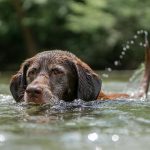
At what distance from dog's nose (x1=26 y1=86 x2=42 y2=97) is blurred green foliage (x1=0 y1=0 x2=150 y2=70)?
1455 centimetres

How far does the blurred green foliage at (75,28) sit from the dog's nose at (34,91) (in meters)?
14.5

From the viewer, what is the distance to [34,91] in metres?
8.46

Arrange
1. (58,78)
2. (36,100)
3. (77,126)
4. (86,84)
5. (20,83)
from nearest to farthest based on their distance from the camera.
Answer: (77,126), (36,100), (58,78), (86,84), (20,83)

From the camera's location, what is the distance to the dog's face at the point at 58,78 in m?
8.97

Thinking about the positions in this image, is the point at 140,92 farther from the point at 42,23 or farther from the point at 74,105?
the point at 42,23

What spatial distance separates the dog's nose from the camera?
8438 millimetres

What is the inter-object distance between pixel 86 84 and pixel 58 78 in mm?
494

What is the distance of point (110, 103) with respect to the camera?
9125 mm

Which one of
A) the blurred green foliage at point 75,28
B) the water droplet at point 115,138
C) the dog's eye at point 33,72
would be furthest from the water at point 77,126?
the blurred green foliage at point 75,28

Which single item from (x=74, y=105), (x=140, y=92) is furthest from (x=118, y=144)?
(x=140, y=92)

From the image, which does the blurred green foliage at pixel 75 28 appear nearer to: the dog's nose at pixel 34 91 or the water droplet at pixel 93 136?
the dog's nose at pixel 34 91

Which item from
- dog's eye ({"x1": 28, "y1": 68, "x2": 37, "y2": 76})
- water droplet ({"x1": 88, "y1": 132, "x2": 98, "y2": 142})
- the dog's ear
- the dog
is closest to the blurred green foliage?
the dog's ear

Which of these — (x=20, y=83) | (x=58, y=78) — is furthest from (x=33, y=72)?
(x=20, y=83)

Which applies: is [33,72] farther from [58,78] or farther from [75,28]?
[75,28]
